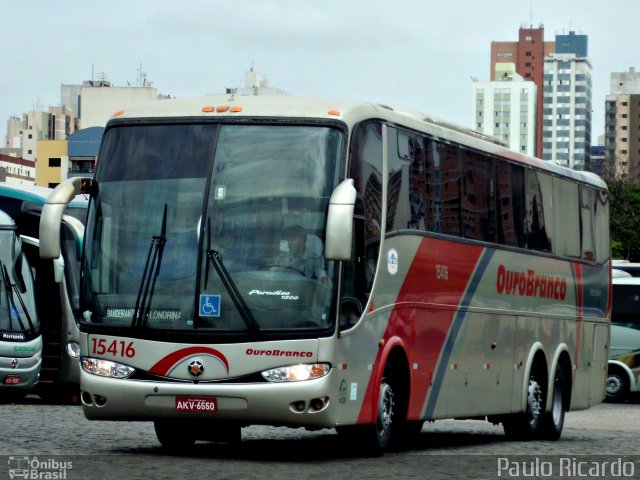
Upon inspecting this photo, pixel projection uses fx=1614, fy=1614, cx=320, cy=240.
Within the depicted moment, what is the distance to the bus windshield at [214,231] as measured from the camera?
13.6m

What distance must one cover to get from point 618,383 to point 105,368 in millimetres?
23980

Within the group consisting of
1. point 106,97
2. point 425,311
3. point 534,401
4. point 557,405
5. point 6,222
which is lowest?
point 557,405

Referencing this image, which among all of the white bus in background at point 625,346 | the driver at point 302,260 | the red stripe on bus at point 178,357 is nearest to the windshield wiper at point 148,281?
the red stripe on bus at point 178,357

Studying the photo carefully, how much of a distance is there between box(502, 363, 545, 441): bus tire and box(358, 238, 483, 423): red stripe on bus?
2930 millimetres

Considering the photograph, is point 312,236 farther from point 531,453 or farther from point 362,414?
point 531,453

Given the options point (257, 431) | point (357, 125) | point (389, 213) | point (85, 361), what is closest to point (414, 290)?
point (389, 213)

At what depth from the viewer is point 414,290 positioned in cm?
1556

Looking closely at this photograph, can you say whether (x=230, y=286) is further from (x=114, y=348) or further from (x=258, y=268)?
(x=114, y=348)

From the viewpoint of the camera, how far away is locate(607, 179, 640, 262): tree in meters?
89.6

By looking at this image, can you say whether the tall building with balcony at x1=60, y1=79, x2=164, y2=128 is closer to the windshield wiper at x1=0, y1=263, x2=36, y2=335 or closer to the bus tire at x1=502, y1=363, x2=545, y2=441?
the windshield wiper at x1=0, y1=263, x2=36, y2=335

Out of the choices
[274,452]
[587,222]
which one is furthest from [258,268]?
[587,222]

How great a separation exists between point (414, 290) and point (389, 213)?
43.2 inches

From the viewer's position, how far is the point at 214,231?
13727 millimetres

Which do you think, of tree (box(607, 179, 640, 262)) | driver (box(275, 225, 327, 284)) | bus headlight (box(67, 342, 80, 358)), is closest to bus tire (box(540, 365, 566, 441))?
driver (box(275, 225, 327, 284))
